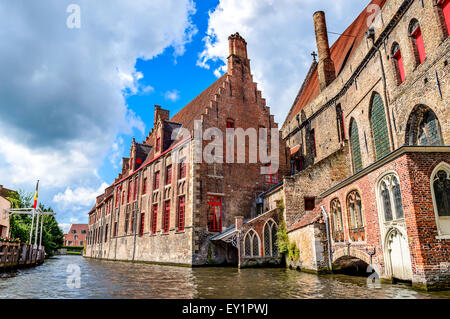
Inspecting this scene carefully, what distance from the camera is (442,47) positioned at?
10.3m

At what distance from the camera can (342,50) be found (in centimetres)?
2319

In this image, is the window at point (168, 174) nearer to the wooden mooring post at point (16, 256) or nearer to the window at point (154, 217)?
the window at point (154, 217)

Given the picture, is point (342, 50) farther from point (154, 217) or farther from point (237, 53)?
point (154, 217)

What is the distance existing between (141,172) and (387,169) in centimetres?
2127

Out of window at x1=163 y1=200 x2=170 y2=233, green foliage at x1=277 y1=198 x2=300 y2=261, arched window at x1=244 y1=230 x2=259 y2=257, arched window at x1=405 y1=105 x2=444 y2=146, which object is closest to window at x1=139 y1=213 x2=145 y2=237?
window at x1=163 y1=200 x2=170 y2=233

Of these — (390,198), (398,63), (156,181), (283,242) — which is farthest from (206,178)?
(390,198)

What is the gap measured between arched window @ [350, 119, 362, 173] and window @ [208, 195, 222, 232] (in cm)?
788

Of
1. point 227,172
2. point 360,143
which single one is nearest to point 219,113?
point 227,172

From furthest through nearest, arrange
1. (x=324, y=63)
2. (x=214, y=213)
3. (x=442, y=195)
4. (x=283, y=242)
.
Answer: (x=324, y=63) < (x=214, y=213) < (x=283, y=242) < (x=442, y=195)

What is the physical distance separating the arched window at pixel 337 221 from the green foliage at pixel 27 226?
85.2ft

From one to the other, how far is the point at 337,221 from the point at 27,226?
1198 inches

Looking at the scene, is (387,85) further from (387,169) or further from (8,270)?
(8,270)

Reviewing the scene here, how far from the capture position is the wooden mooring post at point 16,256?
44.4 ft

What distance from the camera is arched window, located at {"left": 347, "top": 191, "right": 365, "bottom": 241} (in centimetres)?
966
